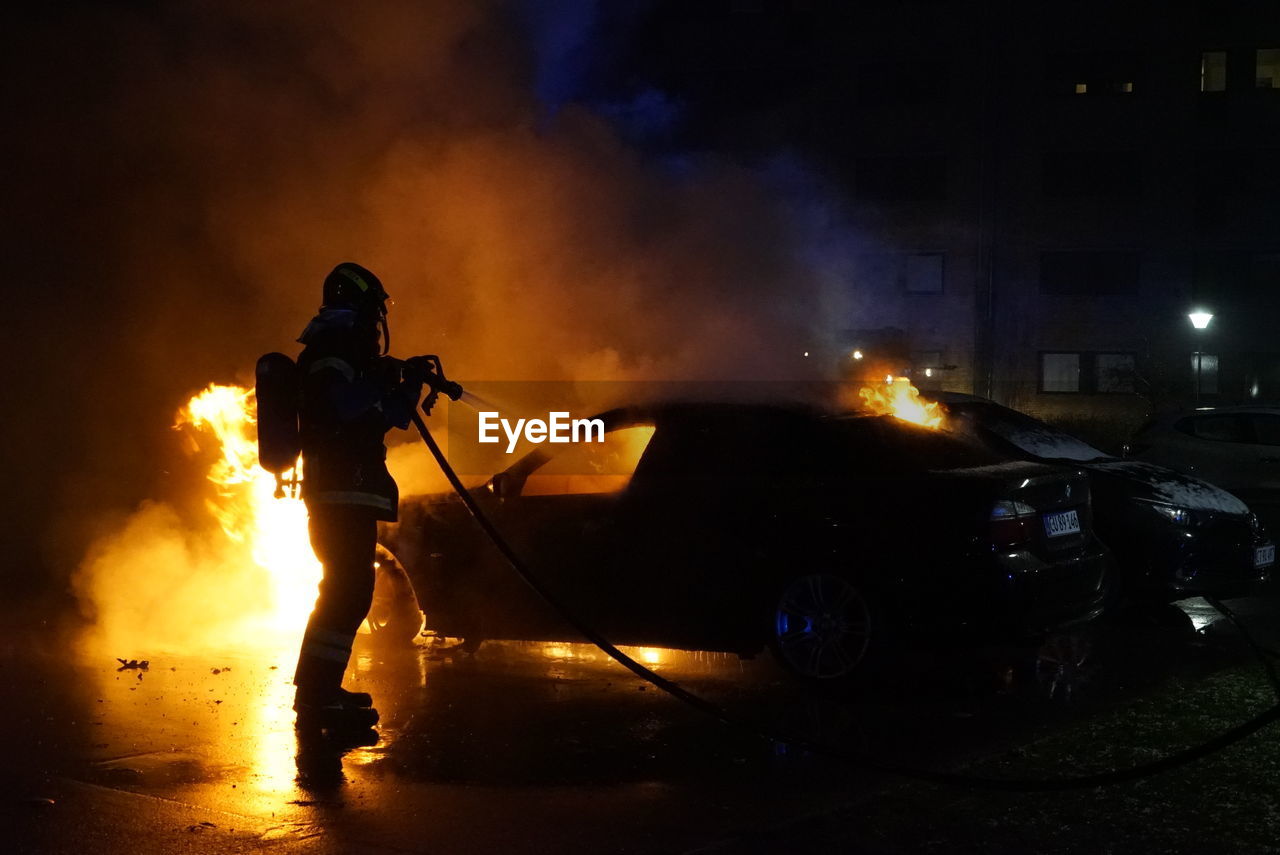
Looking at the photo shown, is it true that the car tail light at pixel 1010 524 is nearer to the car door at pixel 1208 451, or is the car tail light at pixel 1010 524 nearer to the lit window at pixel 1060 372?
the car door at pixel 1208 451

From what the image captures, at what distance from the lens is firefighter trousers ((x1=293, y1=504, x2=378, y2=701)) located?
597 cm

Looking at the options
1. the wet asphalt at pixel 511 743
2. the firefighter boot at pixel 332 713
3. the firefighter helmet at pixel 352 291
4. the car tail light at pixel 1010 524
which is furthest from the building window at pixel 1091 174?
the firefighter boot at pixel 332 713

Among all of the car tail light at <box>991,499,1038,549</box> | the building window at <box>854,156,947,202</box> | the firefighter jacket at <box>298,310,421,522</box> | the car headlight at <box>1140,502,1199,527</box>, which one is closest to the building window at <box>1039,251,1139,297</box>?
the building window at <box>854,156,947,202</box>

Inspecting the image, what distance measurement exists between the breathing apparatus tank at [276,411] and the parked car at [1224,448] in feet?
40.6

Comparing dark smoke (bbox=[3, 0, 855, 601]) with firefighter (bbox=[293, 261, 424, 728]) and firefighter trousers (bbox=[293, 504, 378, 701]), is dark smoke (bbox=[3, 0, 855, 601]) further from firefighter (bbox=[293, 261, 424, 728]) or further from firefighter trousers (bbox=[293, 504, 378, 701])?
firefighter trousers (bbox=[293, 504, 378, 701])

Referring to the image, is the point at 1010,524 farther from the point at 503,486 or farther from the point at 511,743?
the point at 503,486

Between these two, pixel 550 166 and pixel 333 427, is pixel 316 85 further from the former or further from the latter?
pixel 333 427

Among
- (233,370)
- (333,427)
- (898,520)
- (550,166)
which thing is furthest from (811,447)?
(233,370)

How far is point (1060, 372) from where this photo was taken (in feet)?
135

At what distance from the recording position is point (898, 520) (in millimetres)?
6680

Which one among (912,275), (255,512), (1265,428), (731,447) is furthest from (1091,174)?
(731,447)

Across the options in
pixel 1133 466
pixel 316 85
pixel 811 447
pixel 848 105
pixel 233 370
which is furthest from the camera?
pixel 848 105

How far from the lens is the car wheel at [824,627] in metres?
6.68

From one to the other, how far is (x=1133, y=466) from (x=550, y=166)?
537cm
